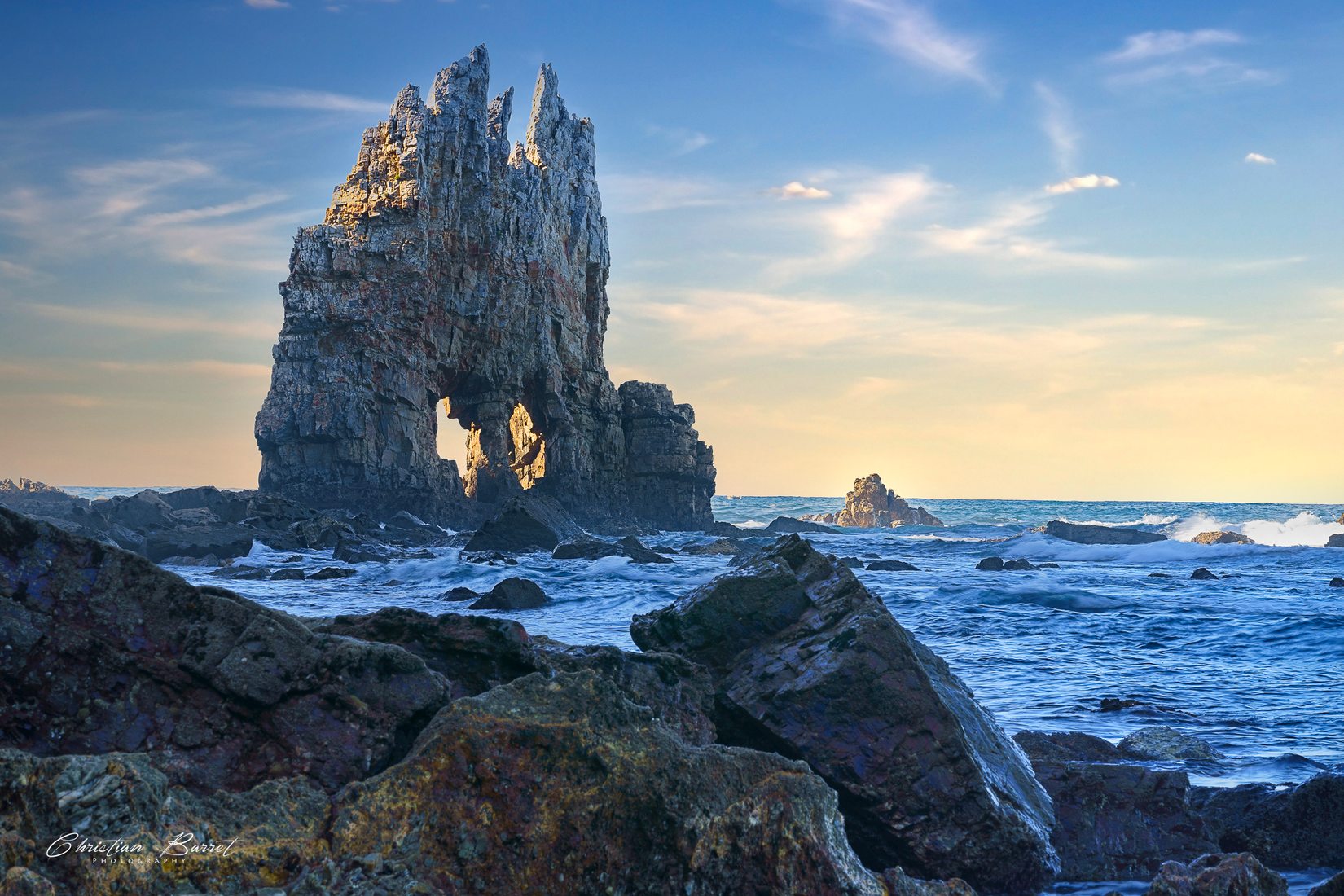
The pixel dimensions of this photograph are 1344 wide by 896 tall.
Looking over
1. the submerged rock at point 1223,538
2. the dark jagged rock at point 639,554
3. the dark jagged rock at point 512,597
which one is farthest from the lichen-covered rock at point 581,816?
the submerged rock at point 1223,538

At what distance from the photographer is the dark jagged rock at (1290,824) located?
5453 millimetres

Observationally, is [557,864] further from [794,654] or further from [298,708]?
[794,654]

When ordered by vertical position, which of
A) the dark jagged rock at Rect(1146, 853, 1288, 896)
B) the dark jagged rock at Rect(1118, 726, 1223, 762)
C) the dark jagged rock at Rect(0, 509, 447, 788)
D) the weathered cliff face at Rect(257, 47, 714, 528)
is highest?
the weathered cliff face at Rect(257, 47, 714, 528)

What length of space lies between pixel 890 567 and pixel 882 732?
77.5 feet

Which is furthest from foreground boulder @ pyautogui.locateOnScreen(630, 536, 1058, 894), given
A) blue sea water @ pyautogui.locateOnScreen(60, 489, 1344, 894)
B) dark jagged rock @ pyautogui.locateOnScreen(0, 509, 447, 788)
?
dark jagged rock @ pyautogui.locateOnScreen(0, 509, 447, 788)

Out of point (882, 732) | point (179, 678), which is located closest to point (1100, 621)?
point (882, 732)

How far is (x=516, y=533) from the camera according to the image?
33969 mm

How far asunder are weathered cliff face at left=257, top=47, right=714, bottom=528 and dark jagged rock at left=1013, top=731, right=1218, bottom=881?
1668 inches

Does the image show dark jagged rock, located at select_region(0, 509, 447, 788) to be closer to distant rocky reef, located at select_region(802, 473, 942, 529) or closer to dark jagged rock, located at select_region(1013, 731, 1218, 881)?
dark jagged rock, located at select_region(1013, 731, 1218, 881)

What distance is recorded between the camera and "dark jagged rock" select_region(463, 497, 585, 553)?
33250 mm

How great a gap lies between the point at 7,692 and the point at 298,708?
1.05m

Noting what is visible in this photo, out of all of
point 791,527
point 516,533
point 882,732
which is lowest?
point 791,527

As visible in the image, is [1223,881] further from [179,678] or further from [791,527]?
[791,527]

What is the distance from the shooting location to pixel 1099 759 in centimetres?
710
